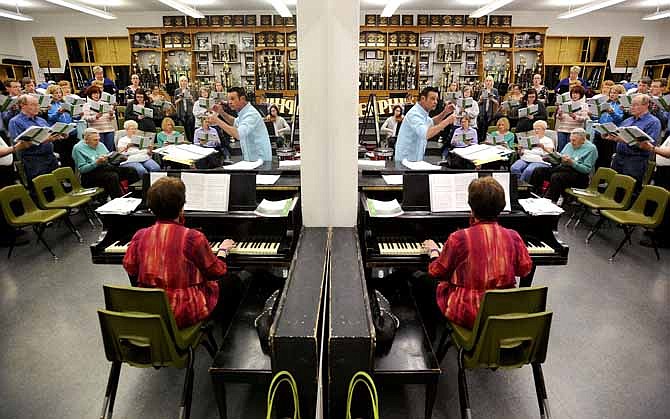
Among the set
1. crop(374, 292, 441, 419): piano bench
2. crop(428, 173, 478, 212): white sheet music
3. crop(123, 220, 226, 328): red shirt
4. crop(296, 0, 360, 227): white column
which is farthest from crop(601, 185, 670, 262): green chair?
crop(123, 220, 226, 328): red shirt

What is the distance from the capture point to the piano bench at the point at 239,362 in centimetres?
220

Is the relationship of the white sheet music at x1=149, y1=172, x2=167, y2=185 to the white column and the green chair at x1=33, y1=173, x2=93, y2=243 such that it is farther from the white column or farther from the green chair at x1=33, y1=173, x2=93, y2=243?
the green chair at x1=33, y1=173, x2=93, y2=243

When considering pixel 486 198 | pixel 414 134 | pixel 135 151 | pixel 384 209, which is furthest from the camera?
pixel 135 151

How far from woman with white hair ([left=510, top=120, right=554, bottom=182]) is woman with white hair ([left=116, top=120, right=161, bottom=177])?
5405 millimetres

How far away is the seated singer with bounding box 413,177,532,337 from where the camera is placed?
2232 mm

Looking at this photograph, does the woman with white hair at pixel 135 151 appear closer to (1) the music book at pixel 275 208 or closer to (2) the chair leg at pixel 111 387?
(1) the music book at pixel 275 208

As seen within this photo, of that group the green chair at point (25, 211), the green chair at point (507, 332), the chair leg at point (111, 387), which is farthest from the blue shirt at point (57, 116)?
the green chair at point (507, 332)

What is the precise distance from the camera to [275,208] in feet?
10.3

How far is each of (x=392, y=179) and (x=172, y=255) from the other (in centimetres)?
195

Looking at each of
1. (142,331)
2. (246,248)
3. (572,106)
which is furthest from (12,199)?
(572,106)

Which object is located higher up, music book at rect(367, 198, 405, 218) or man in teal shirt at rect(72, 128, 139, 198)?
music book at rect(367, 198, 405, 218)

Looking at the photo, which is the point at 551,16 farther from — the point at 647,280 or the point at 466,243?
the point at 466,243

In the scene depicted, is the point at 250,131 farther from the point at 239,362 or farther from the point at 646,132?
the point at 646,132

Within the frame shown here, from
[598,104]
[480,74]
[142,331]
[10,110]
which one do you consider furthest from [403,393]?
[480,74]
